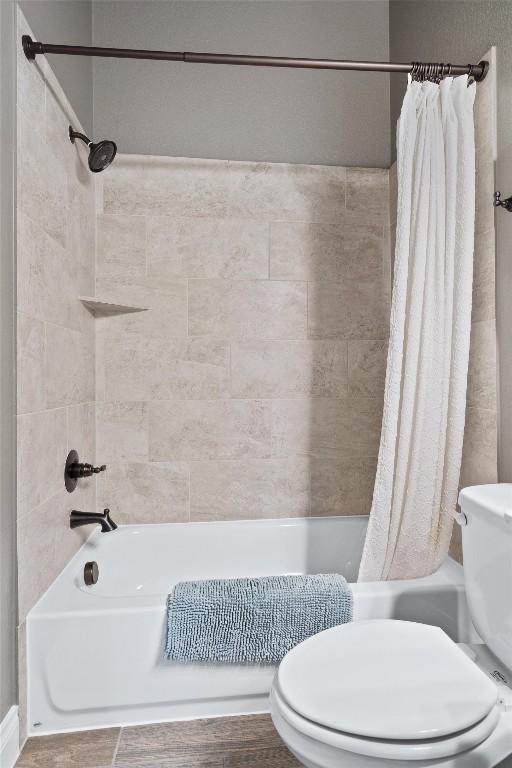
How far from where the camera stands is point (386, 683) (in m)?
1.06

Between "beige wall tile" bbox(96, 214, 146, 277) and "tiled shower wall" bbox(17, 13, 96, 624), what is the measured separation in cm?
13

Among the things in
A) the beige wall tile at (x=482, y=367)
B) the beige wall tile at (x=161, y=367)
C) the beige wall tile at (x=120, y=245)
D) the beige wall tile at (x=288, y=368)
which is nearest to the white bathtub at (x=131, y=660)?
the beige wall tile at (x=482, y=367)

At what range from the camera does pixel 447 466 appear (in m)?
1.70

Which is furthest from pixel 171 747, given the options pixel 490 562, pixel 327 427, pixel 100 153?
pixel 100 153

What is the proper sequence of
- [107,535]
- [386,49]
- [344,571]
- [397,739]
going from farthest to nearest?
[386,49] → [344,571] → [107,535] → [397,739]

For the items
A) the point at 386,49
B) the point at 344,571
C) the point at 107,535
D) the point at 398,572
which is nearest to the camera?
the point at 398,572

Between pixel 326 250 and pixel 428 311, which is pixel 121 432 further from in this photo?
pixel 428 311

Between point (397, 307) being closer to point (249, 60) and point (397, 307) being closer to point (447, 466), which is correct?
point (447, 466)

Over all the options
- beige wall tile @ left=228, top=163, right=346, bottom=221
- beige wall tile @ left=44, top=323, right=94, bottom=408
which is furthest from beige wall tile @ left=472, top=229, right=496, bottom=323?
beige wall tile @ left=44, top=323, right=94, bottom=408

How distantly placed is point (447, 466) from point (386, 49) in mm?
1993

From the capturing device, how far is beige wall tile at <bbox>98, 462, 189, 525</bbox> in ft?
7.58

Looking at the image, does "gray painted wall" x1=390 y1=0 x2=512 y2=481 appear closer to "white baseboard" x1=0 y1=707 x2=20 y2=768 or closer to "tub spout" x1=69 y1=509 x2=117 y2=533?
"tub spout" x1=69 y1=509 x2=117 y2=533

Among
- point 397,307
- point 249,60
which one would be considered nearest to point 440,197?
point 397,307

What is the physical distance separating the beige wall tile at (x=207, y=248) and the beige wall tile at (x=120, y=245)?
4 centimetres
